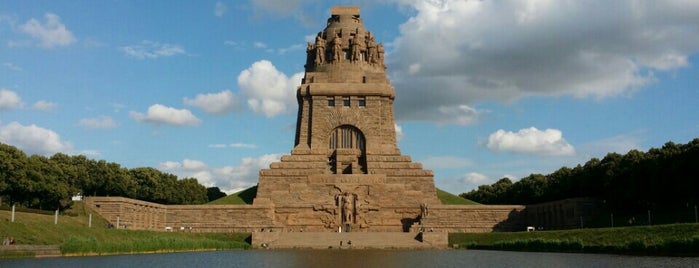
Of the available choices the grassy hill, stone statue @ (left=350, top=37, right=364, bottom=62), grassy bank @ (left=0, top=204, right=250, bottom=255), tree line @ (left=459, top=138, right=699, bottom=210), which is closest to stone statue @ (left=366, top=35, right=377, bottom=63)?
stone statue @ (left=350, top=37, right=364, bottom=62)

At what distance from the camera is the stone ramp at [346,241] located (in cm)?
4553

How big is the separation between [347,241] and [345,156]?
56.0 feet

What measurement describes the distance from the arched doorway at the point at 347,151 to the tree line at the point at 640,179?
58.5 ft

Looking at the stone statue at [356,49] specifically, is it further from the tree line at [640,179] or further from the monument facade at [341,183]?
the tree line at [640,179]

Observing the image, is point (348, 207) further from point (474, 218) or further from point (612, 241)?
point (612, 241)

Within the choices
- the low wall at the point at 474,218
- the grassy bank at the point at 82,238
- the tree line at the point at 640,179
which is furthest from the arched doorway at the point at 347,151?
the grassy bank at the point at 82,238

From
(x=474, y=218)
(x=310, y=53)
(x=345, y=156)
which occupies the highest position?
(x=310, y=53)

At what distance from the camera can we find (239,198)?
62.2 meters

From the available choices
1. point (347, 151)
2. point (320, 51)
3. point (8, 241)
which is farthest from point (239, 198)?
point (8, 241)

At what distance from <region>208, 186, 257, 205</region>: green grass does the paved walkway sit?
1247 centimetres

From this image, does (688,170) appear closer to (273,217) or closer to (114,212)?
(273,217)

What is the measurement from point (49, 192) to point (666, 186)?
38.1 metres

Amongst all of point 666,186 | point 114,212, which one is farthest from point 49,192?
point 666,186

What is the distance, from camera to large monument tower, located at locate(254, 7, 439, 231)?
56.2 m
